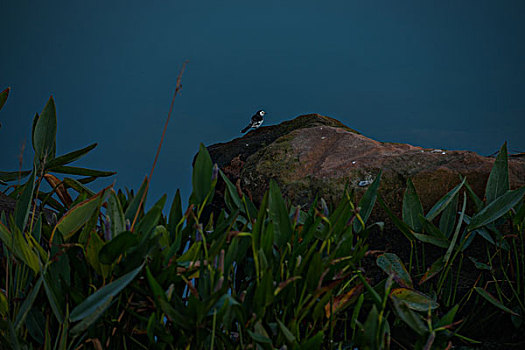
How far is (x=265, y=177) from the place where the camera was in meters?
1.68

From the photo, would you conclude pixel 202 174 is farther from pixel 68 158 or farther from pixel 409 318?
pixel 68 158

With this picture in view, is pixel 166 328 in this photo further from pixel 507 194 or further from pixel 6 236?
pixel 507 194

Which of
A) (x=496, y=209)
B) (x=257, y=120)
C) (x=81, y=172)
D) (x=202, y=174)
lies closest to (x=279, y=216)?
(x=202, y=174)

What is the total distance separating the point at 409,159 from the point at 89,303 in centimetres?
111

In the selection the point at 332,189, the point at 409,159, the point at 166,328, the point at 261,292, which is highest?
the point at 409,159

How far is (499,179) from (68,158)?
1.11 meters

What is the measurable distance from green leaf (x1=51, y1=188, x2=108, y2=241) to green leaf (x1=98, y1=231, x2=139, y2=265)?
A: 0.13m

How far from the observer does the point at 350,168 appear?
1.54 m

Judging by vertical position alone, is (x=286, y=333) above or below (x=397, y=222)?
below

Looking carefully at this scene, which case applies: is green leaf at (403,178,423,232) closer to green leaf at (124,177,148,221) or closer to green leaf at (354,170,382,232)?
green leaf at (354,170,382,232)

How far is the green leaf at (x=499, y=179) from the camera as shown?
1142 millimetres

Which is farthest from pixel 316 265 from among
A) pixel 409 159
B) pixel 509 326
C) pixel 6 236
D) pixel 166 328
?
pixel 409 159

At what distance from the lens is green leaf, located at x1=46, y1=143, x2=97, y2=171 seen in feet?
4.13

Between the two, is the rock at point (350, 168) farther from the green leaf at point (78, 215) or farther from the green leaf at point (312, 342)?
the green leaf at point (312, 342)
